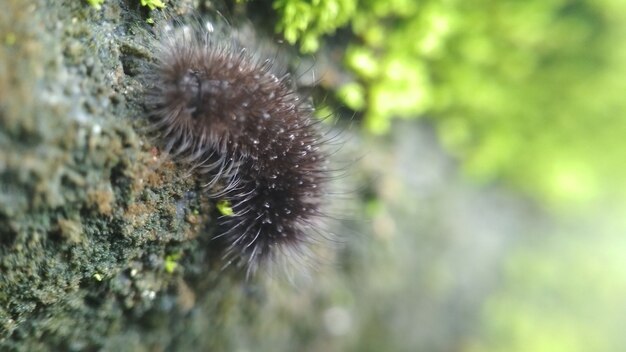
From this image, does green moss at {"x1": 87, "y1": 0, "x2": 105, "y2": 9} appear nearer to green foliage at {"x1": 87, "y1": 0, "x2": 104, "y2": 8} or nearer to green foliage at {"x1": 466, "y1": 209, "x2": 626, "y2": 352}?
green foliage at {"x1": 87, "y1": 0, "x2": 104, "y2": 8}

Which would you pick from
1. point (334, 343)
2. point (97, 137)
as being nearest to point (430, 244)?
point (334, 343)

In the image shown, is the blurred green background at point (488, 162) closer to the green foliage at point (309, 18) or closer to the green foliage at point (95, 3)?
the green foliage at point (309, 18)

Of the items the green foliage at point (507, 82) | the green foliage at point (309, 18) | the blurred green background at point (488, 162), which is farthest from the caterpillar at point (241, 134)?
the green foliage at point (507, 82)

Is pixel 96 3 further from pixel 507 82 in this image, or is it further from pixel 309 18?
pixel 507 82

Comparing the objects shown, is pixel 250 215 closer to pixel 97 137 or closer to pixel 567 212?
pixel 97 137

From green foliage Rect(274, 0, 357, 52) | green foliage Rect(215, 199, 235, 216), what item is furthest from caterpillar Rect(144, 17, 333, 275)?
green foliage Rect(274, 0, 357, 52)
